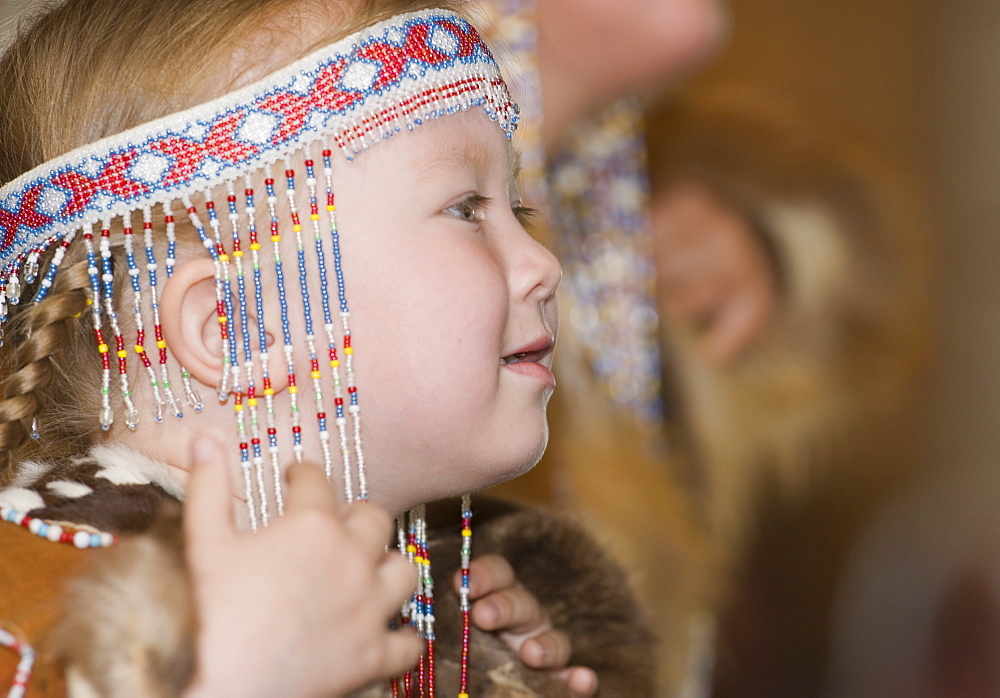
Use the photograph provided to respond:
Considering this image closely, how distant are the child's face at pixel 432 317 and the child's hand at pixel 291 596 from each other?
0.58 ft

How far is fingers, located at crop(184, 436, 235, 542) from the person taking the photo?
668mm

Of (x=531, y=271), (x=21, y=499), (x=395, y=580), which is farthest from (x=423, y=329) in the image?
(x=21, y=499)

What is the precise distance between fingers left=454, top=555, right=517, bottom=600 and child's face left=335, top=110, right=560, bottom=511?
0.68ft

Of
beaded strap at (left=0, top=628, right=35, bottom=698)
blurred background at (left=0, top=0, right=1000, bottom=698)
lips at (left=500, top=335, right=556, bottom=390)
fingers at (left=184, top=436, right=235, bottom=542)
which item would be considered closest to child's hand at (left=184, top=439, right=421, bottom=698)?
fingers at (left=184, top=436, right=235, bottom=542)

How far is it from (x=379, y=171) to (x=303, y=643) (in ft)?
1.32

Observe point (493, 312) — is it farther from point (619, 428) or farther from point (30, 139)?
point (619, 428)

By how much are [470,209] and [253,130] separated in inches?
7.7

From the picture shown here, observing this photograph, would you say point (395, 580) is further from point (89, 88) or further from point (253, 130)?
point (89, 88)

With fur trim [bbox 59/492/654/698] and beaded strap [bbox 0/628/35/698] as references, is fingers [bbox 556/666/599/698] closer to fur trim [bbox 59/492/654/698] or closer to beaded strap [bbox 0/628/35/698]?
fur trim [bbox 59/492/654/698]

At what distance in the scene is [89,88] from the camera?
0.91 meters

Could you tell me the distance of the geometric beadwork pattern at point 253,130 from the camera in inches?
33.8

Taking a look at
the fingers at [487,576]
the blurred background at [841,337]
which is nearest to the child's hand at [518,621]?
the fingers at [487,576]

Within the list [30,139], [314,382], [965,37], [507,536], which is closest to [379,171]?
[314,382]

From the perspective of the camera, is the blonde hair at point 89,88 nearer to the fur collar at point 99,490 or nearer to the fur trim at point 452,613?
the fur collar at point 99,490
